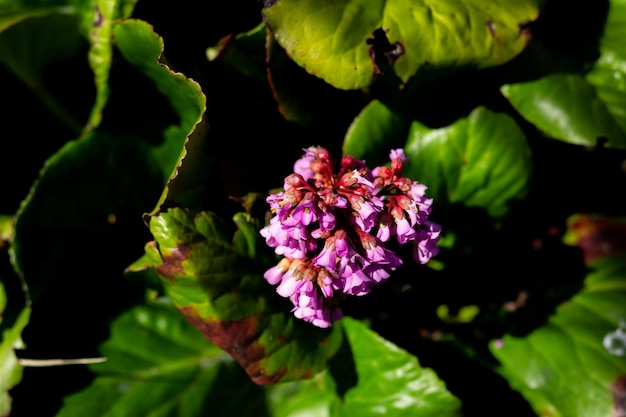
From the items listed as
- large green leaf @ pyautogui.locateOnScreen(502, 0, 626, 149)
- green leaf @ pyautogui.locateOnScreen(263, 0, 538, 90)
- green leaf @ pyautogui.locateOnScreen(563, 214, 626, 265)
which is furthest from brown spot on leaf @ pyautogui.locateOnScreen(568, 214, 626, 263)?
green leaf @ pyautogui.locateOnScreen(263, 0, 538, 90)

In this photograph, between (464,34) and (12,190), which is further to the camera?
(12,190)

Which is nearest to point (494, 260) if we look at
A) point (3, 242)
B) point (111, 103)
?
point (111, 103)

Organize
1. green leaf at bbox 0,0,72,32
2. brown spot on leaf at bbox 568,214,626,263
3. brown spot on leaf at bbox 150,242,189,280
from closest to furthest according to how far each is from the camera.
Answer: brown spot on leaf at bbox 150,242,189,280 → green leaf at bbox 0,0,72,32 → brown spot on leaf at bbox 568,214,626,263

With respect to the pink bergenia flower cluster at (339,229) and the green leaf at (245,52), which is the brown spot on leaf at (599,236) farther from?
the green leaf at (245,52)

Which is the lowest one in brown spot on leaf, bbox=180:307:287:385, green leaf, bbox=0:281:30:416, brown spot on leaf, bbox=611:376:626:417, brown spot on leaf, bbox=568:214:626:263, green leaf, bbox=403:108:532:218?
brown spot on leaf, bbox=611:376:626:417

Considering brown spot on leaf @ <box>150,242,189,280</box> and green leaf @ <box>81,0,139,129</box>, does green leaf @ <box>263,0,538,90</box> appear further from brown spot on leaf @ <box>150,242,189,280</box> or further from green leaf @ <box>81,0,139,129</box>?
brown spot on leaf @ <box>150,242,189,280</box>

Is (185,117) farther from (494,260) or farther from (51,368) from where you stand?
(494,260)

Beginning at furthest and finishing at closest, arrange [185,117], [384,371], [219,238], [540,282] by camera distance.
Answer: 1. [540,282]
2. [185,117]
3. [384,371]
4. [219,238]
